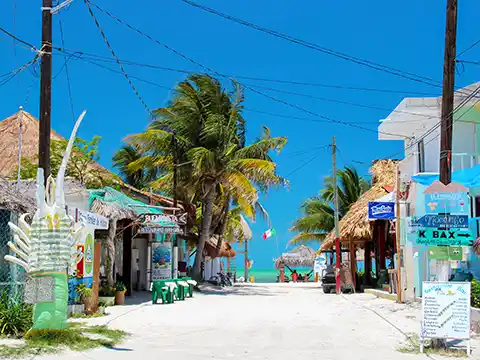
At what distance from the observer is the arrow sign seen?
1173cm

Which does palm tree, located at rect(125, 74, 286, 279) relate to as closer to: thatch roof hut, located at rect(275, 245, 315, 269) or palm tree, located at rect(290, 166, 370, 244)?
palm tree, located at rect(290, 166, 370, 244)

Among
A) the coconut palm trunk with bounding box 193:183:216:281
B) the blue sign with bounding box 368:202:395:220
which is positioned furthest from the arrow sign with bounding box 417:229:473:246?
the coconut palm trunk with bounding box 193:183:216:281

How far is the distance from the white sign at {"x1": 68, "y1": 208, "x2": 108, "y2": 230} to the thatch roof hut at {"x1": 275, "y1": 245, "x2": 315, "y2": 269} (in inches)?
1447

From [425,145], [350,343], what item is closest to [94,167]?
[425,145]

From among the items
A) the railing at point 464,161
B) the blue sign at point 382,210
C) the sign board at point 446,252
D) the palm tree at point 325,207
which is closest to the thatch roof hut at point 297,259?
the palm tree at point 325,207

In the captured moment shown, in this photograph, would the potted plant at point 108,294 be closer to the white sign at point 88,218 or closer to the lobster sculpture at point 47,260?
the white sign at point 88,218

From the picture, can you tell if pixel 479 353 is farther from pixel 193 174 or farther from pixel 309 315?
pixel 193 174

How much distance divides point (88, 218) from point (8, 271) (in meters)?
3.41

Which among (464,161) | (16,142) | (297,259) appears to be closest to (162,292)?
(464,161)

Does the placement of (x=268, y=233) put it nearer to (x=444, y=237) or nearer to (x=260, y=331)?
(x=260, y=331)

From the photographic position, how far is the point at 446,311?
1099cm

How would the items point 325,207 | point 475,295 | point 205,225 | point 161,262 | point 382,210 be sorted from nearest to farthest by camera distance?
1. point 475,295
2. point 382,210
3. point 161,262
4. point 205,225
5. point 325,207

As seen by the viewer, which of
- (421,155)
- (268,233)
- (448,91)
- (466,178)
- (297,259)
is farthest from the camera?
(297,259)

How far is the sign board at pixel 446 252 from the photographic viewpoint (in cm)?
1177
